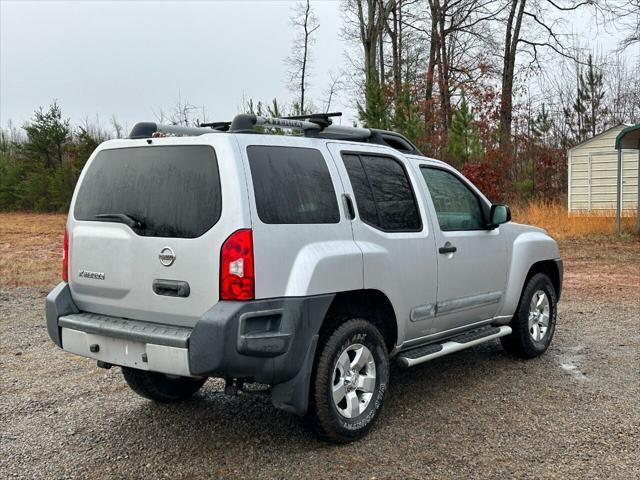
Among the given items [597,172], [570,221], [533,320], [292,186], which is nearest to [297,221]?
[292,186]

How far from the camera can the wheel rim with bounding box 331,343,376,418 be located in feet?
12.9

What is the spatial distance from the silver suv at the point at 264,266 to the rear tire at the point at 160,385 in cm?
1

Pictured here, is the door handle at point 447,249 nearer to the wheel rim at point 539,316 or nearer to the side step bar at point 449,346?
the side step bar at point 449,346

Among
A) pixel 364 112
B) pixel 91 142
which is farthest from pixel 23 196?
pixel 364 112

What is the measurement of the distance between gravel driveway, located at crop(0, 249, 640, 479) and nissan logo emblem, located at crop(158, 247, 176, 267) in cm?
119

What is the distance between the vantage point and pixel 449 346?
475 centimetres

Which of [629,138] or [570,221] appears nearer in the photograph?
[629,138]

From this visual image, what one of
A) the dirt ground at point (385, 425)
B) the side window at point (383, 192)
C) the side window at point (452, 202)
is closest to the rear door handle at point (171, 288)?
the dirt ground at point (385, 425)

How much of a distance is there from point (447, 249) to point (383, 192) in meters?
0.72

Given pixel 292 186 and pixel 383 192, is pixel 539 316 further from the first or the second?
pixel 292 186

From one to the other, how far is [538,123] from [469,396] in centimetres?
2731

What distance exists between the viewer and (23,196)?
29.9 meters

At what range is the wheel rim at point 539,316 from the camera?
19.2 feet

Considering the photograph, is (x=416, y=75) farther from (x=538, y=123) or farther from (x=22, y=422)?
(x=22, y=422)
